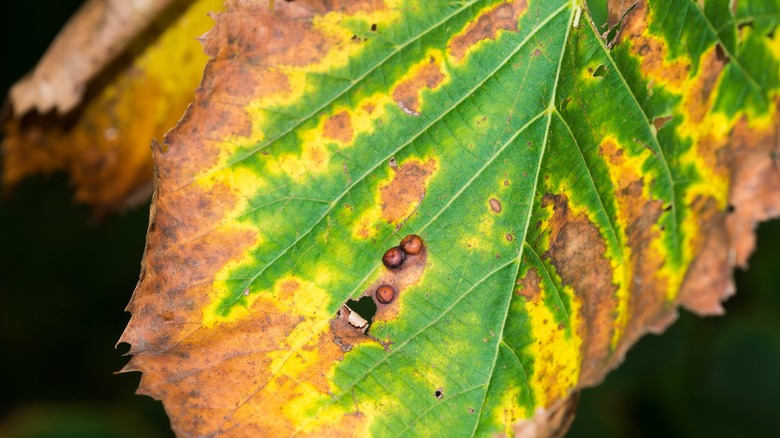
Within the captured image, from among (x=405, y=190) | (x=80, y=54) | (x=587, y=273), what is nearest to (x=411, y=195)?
(x=405, y=190)

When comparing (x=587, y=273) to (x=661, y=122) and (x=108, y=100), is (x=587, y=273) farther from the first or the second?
(x=108, y=100)

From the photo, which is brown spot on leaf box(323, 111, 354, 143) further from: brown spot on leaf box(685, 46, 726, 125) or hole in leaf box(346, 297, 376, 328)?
brown spot on leaf box(685, 46, 726, 125)

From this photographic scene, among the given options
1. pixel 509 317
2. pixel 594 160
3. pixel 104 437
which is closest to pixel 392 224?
pixel 509 317

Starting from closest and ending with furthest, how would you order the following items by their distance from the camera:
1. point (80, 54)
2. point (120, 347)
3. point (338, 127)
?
point (338, 127) < point (80, 54) < point (120, 347)

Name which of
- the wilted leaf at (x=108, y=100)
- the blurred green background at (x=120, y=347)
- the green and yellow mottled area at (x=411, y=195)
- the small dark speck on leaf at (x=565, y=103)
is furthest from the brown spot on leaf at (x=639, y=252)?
the blurred green background at (x=120, y=347)

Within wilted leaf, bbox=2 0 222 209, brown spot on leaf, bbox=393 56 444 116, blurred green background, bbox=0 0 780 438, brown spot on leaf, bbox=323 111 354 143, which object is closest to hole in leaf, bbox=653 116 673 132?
brown spot on leaf, bbox=393 56 444 116

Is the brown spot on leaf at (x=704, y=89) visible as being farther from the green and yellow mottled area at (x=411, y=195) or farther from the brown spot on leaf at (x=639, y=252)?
the brown spot on leaf at (x=639, y=252)

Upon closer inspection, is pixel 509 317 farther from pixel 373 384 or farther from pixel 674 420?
pixel 674 420
